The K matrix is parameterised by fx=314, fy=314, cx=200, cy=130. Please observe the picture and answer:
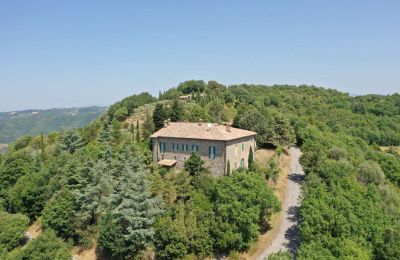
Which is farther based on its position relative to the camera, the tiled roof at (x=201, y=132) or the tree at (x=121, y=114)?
the tree at (x=121, y=114)

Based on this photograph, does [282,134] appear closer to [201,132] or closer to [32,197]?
[201,132]

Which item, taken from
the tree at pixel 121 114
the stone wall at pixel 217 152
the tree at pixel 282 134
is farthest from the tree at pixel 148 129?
the tree at pixel 282 134

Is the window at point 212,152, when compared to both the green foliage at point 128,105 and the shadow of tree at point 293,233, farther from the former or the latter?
the green foliage at point 128,105

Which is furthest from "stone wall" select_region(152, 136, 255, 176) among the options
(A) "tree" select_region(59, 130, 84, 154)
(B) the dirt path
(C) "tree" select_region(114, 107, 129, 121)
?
(C) "tree" select_region(114, 107, 129, 121)

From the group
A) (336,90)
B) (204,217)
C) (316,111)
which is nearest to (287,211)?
(204,217)

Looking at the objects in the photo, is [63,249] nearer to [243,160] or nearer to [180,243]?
[180,243]

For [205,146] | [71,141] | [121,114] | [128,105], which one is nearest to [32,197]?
[71,141]
